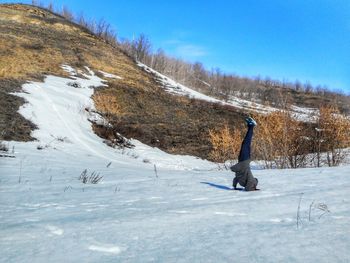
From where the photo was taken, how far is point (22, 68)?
36.9 m

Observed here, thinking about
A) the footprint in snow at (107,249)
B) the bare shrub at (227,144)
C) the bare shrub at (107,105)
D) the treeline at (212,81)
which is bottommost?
the footprint in snow at (107,249)

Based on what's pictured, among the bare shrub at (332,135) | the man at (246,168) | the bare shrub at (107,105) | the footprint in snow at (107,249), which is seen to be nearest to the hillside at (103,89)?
the bare shrub at (107,105)

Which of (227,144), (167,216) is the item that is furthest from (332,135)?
(167,216)

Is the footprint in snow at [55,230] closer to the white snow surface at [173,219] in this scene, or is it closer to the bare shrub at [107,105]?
the white snow surface at [173,219]

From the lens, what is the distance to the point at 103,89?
38156 mm

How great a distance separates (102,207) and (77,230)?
3.92ft

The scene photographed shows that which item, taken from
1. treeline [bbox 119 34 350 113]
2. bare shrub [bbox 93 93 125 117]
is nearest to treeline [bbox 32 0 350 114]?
treeline [bbox 119 34 350 113]

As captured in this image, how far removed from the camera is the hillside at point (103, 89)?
85.1ft

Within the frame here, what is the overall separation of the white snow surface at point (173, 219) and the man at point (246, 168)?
278 mm

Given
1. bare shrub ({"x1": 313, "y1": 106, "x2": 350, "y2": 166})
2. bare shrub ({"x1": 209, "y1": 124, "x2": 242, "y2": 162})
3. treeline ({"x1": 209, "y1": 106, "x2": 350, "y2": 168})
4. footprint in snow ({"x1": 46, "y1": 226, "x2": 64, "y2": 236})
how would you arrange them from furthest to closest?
bare shrub ({"x1": 209, "y1": 124, "x2": 242, "y2": 162}), bare shrub ({"x1": 313, "y1": 106, "x2": 350, "y2": 166}), treeline ({"x1": 209, "y1": 106, "x2": 350, "y2": 168}), footprint in snow ({"x1": 46, "y1": 226, "x2": 64, "y2": 236})

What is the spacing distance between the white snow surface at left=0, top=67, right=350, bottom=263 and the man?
0.28 meters

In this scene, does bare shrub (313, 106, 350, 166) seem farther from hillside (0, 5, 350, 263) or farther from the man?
the man

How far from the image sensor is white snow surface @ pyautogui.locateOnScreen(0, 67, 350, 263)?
3.09 meters

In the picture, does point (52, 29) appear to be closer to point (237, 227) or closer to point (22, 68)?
point (22, 68)
